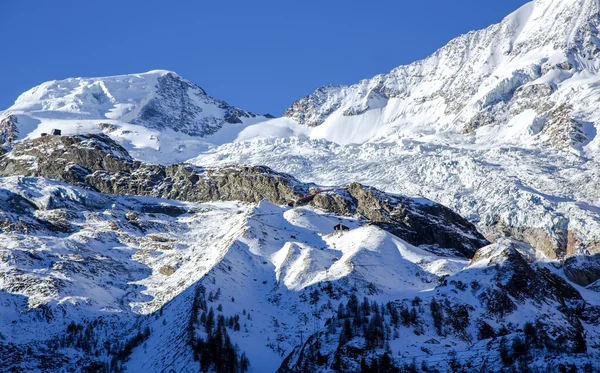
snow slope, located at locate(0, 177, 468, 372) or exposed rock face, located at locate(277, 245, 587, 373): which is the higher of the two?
snow slope, located at locate(0, 177, 468, 372)

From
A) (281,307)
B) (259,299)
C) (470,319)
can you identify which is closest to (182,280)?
(259,299)

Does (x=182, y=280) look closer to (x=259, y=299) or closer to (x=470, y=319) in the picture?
(x=259, y=299)

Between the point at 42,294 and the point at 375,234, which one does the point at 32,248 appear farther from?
the point at 375,234

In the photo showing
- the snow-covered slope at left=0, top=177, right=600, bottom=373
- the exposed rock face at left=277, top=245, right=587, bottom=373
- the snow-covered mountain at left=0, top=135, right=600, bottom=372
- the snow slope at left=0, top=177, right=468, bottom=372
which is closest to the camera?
the exposed rock face at left=277, top=245, right=587, bottom=373

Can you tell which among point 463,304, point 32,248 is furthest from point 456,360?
point 32,248

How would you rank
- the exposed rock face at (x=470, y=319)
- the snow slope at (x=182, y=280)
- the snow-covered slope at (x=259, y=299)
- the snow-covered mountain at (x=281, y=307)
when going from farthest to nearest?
the snow slope at (x=182, y=280)
the snow-covered slope at (x=259, y=299)
the snow-covered mountain at (x=281, y=307)
the exposed rock face at (x=470, y=319)

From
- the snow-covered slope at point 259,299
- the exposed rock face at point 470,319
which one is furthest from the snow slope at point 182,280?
the exposed rock face at point 470,319

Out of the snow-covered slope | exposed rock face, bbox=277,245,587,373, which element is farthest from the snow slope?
exposed rock face, bbox=277,245,587,373

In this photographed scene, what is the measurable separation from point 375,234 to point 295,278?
2617 cm

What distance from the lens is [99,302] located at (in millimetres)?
159875

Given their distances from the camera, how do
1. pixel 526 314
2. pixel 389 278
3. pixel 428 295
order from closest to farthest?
pixel 526 314 → pixel 428 295 → pixel 389 278

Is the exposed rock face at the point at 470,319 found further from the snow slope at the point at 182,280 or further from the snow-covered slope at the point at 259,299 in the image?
the snow slope at the point at 182,280

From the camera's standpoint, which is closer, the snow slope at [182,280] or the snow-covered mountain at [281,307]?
the snow-covered mountain at [281,307]

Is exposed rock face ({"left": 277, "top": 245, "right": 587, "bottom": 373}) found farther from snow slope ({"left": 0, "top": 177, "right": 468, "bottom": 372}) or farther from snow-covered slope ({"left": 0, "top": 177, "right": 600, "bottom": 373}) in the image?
snow slope ({"left": 0, "top": 177, "right": 468, "bottom": 372})
